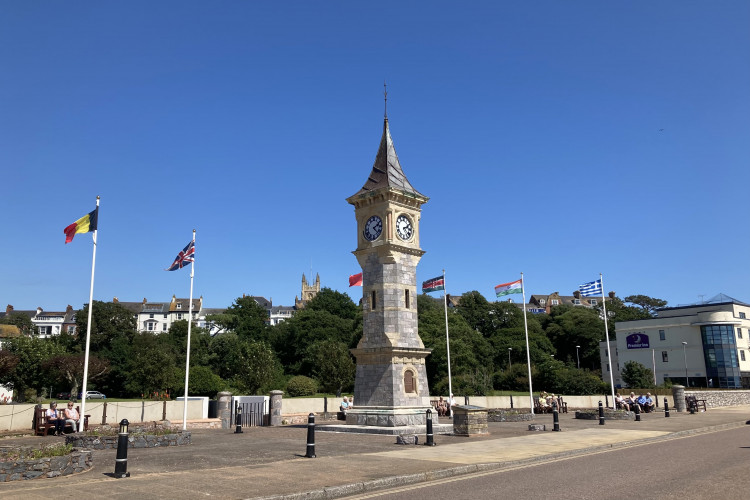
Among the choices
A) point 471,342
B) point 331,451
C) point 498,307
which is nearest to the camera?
point 331,451

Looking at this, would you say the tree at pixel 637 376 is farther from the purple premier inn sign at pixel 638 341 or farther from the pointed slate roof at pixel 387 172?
the pointed slate roof at pixel 387 172

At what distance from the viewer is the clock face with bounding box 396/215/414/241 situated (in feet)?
97.4

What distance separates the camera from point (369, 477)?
11875 mm

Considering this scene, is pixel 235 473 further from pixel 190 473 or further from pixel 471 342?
pixel 471 342

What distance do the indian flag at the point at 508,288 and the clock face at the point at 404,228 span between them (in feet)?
29.5

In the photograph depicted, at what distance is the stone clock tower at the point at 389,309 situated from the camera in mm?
27312

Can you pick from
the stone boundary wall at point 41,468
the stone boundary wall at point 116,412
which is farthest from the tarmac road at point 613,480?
the stone boundary wall at point 116,412

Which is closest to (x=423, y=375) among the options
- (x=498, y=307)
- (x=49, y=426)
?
(x=49, y=426)

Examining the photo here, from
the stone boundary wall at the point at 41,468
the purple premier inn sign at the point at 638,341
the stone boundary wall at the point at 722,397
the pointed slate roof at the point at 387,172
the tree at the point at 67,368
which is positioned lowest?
the stone boundary wall at the point at 722,397

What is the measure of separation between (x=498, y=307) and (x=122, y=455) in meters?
90.5

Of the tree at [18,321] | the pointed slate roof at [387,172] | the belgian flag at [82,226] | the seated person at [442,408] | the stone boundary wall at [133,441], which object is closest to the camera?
the stone boundary wall at [133,441]

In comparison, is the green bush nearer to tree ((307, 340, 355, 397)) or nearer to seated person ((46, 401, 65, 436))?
tree ((307, 340, 355, 397))

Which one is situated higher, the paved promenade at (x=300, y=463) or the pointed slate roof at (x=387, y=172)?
the pointed slate roof at (x=387, y=172)

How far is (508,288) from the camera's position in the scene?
1412 inches
